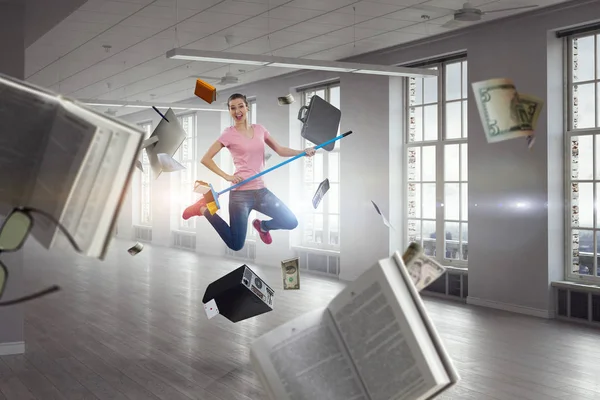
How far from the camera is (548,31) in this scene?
6.77 metres

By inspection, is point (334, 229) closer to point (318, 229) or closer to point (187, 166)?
point (318, 229)

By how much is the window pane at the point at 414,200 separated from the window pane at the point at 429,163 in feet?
1.11

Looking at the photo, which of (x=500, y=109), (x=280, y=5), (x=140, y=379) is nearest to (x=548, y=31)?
(x=280, y=5)

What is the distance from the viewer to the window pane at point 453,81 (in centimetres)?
794

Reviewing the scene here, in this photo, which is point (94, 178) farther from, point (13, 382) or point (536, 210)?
point (536, 210)

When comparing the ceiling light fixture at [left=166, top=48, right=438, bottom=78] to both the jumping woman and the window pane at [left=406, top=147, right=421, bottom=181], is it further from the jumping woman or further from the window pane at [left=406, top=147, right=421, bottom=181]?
the jumping woman

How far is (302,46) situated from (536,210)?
3.63 meters

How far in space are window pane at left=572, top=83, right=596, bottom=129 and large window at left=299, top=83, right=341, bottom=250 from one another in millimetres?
3658

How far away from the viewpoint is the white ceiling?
671cm

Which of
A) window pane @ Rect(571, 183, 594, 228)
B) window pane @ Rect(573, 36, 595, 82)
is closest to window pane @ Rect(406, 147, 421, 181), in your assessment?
window pane @ Rect(571, 183, 594, 228)

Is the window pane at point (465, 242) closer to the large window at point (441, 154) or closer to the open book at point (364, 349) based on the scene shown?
the large window at point (441, 154)

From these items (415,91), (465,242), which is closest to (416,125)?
(415,91)

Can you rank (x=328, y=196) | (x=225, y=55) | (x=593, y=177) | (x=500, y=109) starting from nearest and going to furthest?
(x=500, y=109), (x=225, y=55), (x=593, y=177), (x=328, y=196)

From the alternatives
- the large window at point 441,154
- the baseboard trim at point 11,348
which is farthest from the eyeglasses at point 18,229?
the large window at point 441,154
